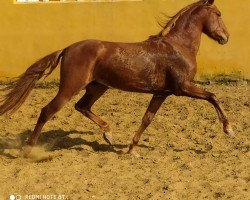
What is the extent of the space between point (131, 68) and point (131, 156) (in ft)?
3.54

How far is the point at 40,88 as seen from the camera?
410 inches

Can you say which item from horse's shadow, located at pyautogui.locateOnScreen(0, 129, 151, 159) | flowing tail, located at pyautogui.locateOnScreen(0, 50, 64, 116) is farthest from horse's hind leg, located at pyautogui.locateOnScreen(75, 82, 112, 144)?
flowing tail, located at pyautogui.locateOnScreen(0, 50, 64, 116)

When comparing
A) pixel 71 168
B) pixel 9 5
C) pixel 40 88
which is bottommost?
pixel 40 88

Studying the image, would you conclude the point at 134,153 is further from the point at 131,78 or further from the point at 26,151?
the point at 26,151

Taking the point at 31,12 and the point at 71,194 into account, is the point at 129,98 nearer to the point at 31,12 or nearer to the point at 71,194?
the point at 31,12

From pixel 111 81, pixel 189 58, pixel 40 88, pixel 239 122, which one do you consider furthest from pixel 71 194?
pixel 40 88

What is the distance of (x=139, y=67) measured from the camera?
707 cm

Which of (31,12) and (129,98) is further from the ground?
(31,12)

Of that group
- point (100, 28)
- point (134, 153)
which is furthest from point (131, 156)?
point (100, 28)

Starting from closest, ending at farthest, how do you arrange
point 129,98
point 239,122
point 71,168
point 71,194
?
point 71,194 → point 71,168 → point 239,122 → point 129,98

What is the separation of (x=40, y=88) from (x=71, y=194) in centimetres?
496

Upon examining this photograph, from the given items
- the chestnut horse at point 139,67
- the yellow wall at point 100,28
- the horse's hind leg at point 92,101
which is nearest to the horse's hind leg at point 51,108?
the chestnut horse at point 139,67

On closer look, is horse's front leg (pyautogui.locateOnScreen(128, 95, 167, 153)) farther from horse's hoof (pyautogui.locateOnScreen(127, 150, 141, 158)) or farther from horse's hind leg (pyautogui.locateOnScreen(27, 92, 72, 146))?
horse's hind leg (pyautogui.locateOnScreen(27, 92, 72, 146))

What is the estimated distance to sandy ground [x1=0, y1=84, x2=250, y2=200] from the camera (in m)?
5.87
